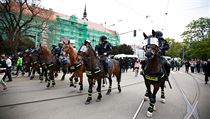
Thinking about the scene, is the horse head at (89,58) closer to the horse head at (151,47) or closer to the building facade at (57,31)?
the horse head at (151,47)

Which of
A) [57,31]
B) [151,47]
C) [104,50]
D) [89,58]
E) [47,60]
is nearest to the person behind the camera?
[151,47]

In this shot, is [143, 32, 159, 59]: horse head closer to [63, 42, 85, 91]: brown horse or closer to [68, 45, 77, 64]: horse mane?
[63, 42, 85, 91]: brown horse

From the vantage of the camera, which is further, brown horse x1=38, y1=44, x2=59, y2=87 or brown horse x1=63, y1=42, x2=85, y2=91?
brown horse x1=38, y1=44, x2=59, y2=87

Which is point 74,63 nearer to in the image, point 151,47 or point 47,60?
point 47,60

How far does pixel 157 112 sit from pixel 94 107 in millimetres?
2170

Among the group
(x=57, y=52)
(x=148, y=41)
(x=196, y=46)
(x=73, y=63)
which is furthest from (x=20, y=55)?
(x=196, y=46)

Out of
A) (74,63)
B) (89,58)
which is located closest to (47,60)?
(74,63)

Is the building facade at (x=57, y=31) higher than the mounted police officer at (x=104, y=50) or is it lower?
higher

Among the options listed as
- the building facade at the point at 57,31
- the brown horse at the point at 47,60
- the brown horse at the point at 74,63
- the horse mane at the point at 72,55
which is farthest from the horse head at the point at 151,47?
the building facade at the point at 57,31

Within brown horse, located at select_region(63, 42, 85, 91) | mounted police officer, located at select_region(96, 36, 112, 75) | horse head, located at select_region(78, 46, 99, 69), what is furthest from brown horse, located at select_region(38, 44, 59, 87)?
horse head, located at select_region(78, 46, 99, 69)

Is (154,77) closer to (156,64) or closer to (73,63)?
(156,64)

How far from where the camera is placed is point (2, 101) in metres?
7.06

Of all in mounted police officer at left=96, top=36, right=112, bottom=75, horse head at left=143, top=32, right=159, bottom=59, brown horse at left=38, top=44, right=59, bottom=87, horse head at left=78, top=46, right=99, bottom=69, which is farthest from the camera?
brown horse at left=38, top=44, right=59, bottom=87

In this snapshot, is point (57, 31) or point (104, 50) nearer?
point (104, 50)
